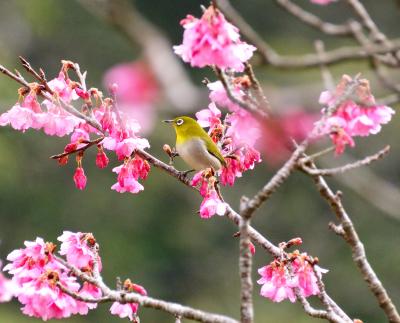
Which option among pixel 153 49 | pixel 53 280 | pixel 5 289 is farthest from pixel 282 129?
pixel 53 280

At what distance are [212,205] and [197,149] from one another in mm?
217

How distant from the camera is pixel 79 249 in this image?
122 inches

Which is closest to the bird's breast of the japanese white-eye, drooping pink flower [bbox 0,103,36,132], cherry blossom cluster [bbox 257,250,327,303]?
the japanese white-eye

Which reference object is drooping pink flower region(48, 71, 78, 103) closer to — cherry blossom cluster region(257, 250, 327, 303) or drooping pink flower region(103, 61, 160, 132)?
drooping pink flower region(103, 61, 160, 132)

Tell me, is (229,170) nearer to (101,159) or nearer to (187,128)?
(187,128)

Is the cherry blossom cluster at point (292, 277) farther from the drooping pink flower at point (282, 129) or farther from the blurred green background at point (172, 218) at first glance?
the blurred green background at point (172, 218)

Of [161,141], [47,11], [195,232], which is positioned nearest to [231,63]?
[161,141]

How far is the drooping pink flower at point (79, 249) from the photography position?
10.0 feet

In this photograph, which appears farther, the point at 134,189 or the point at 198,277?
the point at 198,277

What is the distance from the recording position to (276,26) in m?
24.4

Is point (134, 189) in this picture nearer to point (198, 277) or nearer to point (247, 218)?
point (247, 218)

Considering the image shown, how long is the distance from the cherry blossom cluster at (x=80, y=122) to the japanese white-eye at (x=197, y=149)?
14cm

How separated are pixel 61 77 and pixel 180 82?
1.14 metres

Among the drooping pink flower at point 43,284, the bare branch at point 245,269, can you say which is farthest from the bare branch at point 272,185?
the drooping pink flower at point 43,284
